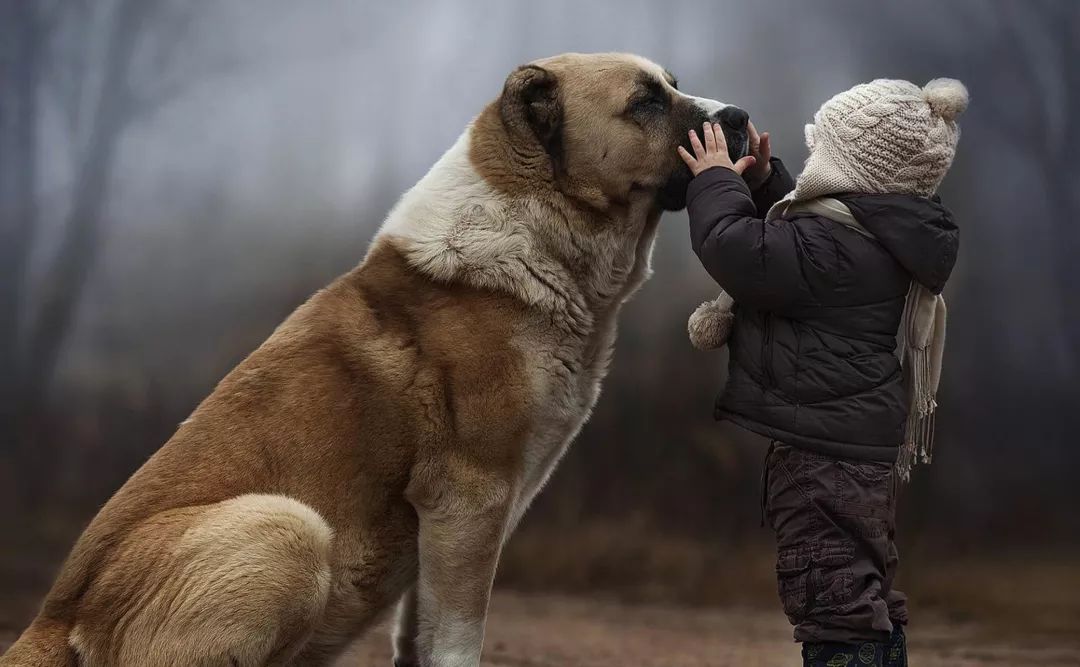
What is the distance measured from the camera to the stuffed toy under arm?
325 centimetres

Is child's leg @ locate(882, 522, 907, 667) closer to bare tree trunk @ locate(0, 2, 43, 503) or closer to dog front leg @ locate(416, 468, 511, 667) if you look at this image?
dog front leg @ locate(416, 468, 511, 667)

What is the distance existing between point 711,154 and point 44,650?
212cm

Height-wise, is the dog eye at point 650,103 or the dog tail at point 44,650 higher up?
the dog eye at point 650,103

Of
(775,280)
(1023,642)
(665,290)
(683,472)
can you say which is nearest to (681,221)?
(665,290)

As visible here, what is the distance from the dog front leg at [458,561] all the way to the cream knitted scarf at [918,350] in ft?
3.72

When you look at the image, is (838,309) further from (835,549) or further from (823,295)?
(835,549)

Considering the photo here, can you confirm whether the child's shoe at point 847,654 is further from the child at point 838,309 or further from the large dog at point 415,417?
the large dog at point 415,417

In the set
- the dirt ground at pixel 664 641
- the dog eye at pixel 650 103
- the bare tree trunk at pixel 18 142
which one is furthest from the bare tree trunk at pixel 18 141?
the dog eye at pixel 650 103

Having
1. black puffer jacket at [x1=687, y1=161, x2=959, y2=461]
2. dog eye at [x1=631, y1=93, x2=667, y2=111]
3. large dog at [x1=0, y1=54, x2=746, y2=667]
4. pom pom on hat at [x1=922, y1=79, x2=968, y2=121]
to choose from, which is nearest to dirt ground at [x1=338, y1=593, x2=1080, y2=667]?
large dog at [x1=0, y1=54, x2=746, y2=667]

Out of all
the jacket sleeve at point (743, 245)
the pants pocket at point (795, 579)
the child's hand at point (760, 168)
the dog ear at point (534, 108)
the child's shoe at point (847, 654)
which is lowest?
the child's shoe at point (847, 654)

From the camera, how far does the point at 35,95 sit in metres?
6.09

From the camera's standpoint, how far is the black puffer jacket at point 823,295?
2.91 metres

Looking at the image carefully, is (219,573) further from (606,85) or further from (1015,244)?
(1015,244)

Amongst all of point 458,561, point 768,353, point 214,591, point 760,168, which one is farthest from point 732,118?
point 214,591
